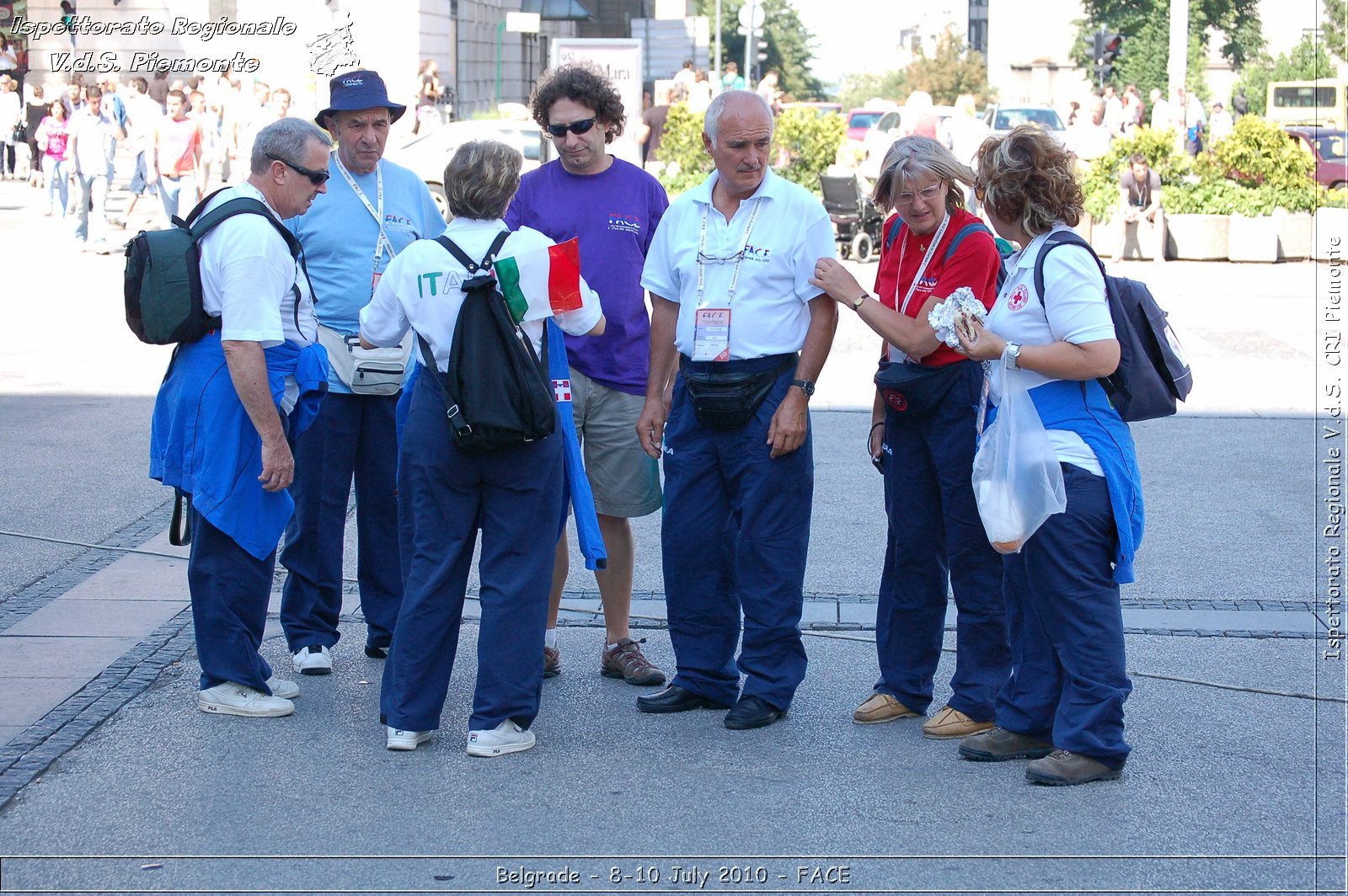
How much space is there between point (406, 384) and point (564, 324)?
536 mm

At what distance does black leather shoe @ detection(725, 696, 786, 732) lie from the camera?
4609 mm

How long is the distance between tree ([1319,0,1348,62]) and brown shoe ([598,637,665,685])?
60460 mm

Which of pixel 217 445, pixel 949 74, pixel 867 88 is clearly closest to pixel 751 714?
pixel 217 445

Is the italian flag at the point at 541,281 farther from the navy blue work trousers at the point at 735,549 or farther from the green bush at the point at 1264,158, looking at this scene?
the green bush at the point at 1264,158

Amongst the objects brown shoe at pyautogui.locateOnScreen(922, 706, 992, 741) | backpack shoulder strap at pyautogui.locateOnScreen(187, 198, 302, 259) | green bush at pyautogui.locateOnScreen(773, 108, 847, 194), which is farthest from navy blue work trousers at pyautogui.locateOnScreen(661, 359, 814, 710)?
green bush at pyautogui.locateOnScreen(773, 108, 847, 194)

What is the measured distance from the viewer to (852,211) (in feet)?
55.8

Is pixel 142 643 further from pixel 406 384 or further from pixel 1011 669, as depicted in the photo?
pixel 1011 669

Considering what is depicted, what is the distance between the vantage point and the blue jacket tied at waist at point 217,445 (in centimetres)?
451

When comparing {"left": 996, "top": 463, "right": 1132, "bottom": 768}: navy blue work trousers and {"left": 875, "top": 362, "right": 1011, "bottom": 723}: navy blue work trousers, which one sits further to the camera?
{"left": 875, "top": 362, "right": 1011, "bottom": 723}: navy blue work trousers

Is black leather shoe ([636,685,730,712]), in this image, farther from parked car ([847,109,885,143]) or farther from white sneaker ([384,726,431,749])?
parked car ([847,109,885,143])

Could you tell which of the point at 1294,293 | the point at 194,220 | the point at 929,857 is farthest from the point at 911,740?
the point at 1294,293

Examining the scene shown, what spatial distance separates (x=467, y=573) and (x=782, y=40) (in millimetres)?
86684

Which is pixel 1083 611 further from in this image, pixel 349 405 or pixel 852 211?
pixel 852 211

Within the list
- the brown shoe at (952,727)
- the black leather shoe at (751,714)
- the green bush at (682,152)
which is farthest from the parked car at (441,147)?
the brown shoe at (952,727)
